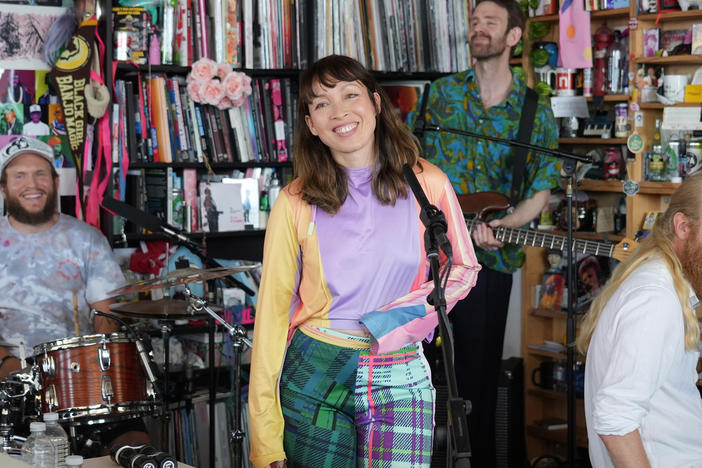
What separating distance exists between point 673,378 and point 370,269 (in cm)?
70

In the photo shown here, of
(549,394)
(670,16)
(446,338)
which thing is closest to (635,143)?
(670,16)

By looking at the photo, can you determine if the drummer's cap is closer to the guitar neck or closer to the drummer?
the drummer

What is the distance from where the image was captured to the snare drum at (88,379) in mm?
2939

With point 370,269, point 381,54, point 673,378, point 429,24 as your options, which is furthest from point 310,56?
point 673,378

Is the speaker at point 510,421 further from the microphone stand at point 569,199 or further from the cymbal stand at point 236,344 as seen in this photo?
the cymbal stand at point 236,344

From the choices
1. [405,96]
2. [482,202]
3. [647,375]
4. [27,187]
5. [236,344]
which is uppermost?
[405,96]

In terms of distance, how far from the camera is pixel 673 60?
12.2ft

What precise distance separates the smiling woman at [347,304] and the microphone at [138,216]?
1.29m

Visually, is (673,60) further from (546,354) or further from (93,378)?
(93,378)

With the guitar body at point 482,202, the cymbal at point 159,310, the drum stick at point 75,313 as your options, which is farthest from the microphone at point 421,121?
the drum stick at point 75,313

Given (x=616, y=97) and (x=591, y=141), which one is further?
(x=591, y=141)

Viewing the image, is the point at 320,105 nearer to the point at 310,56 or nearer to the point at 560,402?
the point at 310,56

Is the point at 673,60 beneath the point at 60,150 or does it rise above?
above

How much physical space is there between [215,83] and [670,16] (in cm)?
187
